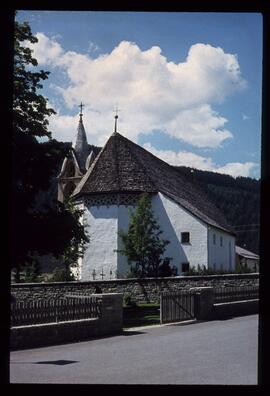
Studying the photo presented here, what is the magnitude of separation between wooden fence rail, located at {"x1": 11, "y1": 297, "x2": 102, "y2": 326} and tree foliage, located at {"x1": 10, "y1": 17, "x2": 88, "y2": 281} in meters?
3.07

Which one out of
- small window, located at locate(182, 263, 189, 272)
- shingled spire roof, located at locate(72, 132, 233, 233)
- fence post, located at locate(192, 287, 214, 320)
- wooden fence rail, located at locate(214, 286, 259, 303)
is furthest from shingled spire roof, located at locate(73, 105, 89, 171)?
fence post, located at locate(192, 287, 214, 320)

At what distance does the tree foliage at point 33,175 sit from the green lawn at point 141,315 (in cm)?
349

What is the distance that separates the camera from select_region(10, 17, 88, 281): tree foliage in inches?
600

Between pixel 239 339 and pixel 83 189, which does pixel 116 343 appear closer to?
pixel 239 339

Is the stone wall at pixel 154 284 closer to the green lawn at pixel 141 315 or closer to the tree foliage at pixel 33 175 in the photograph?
the green lawn at pixel 141 315

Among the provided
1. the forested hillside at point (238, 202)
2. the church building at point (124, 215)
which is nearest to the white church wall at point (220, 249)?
the church building at point (124, 215)

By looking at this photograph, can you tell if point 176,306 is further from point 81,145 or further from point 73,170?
point 81,145

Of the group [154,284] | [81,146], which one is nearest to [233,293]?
[154,284]

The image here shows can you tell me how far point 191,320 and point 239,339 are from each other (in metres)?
4.73

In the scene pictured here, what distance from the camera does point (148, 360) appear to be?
9617 mm

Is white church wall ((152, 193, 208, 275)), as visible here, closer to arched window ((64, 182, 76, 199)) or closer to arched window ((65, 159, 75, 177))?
arched window ((64, 182, 76, 199))

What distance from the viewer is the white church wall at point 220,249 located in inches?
1688

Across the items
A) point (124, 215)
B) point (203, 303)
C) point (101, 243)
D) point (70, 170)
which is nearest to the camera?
point (203, 303)

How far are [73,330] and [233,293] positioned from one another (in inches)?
389
